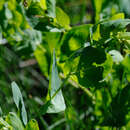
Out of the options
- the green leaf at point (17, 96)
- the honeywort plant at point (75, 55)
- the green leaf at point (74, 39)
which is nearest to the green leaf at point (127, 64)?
the honeywort plant at point (75, 55)

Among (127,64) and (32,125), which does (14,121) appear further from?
(127,64)

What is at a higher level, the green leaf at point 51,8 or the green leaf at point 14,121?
the green leaf at point 51,8

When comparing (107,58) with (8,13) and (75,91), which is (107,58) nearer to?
(8,13)

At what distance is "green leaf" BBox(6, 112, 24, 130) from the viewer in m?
0.41

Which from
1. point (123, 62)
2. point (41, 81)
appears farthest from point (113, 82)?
point (41, 81)

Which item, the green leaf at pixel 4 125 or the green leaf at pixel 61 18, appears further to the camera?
the green leaf at pixel 61 18

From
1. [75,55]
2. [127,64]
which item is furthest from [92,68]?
[127,64]

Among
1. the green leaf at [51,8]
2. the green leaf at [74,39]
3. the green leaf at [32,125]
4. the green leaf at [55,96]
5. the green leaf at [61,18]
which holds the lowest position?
the green leaf at [32,125]

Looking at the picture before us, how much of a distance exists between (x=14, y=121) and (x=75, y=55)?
154 mm

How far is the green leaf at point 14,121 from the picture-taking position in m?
0.41

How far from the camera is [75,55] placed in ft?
1.50

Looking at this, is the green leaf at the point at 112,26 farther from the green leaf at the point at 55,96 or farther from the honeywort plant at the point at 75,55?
the green leaf at the point at 55,96

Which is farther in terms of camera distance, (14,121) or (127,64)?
(127,64)

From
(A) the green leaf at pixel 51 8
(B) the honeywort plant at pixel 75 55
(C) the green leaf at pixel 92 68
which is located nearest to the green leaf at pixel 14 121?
(B) the honeywort plant at pixel 75 55
